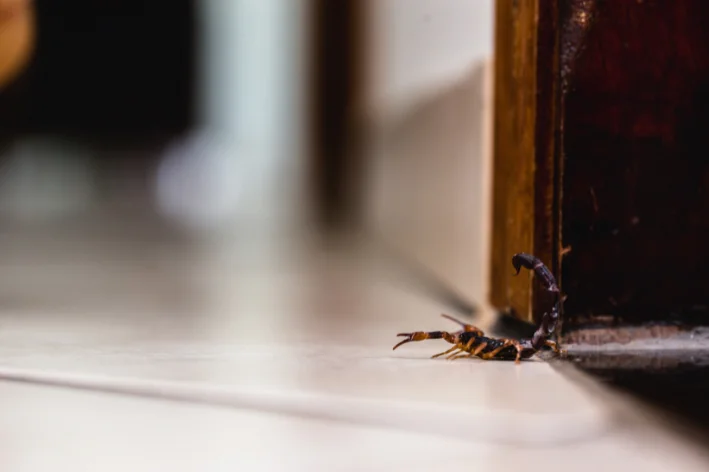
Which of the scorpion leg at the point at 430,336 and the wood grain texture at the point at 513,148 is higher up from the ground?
the wood grain texture at the point at 513,148

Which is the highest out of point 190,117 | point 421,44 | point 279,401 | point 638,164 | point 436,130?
point 190,117

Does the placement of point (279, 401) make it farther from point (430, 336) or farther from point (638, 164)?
point (638, 164)

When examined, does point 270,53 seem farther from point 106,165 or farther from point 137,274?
point 137,274

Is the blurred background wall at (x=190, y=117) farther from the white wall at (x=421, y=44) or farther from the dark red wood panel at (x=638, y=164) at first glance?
the dark red wood panel at (x=638, y=164)

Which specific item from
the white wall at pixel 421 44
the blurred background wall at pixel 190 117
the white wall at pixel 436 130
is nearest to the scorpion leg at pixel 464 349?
the white wall at pixel 436 130

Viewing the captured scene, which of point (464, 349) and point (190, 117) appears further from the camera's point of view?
point (190, 117)

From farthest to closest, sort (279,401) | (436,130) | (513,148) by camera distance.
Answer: (436,130) → (513,148) → (279,401)

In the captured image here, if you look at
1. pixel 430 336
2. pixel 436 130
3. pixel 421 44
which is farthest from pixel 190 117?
pixel 430 336

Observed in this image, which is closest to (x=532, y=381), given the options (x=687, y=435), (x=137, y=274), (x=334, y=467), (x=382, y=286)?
(x=687, y=435)
